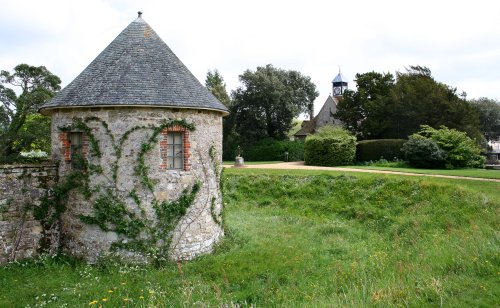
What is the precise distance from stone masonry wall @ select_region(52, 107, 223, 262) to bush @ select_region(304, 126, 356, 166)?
18250mm

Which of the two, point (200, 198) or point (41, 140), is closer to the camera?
point (200, 198)

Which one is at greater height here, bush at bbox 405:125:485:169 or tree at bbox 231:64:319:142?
tree at bbox 231:64:319:142

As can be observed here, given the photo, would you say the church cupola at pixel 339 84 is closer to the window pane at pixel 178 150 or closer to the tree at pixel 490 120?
the tree at pixel 490 120

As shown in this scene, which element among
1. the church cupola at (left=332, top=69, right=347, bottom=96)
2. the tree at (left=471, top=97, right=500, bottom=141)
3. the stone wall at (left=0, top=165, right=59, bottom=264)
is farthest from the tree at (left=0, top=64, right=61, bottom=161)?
the tree at (left=471, top=97, right=500, bottom=141)

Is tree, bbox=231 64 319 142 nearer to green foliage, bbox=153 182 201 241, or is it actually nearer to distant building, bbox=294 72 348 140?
distant building, bbox=294 72 348 140

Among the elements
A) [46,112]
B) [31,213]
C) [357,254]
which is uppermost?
[46,112]

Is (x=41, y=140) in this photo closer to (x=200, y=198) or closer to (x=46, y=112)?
(x=46, y=112)

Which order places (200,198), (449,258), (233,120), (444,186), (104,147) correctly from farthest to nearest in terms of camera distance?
(233,120) → (444,186) → (200,198) → (104,147) → (449,258)

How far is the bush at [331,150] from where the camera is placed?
1165 inches

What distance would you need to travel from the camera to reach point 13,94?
27.1 m

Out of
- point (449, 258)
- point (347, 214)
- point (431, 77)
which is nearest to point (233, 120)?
point (431, 77)

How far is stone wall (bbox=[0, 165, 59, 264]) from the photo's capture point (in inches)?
447

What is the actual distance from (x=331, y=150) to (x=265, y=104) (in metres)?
13.2

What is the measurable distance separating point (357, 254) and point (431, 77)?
2851cm
